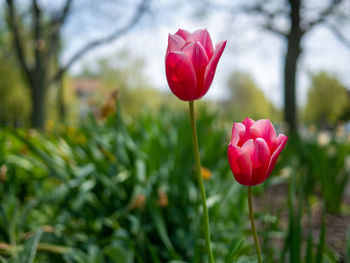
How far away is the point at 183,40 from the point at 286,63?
284 inches

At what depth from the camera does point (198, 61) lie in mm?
490

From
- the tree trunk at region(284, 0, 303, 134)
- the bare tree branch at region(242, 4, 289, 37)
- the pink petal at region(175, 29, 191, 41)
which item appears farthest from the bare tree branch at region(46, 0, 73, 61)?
the pink petal at region(175, 29, 191, 41)

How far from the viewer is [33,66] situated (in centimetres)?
855

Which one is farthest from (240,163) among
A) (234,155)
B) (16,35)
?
(16,35)

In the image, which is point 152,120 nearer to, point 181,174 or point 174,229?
point 181,174

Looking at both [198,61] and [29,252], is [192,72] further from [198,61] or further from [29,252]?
[29,252]

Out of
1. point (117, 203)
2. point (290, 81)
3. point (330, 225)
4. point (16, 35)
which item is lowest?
point (330, 225)

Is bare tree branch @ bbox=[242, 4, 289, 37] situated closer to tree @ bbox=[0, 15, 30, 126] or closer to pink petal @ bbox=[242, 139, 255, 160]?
pink petal @ bbox=[242, 139, 255, 160]

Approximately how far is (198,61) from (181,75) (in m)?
0.04

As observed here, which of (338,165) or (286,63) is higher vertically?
(286,63)

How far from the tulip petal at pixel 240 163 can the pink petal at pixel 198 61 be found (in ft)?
0.33

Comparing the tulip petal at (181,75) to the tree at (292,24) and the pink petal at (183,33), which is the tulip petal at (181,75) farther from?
the tree at (292,24)

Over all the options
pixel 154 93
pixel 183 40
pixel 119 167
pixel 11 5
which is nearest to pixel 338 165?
pixel 119 167

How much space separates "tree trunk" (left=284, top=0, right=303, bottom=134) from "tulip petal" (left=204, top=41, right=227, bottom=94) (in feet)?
23.0
